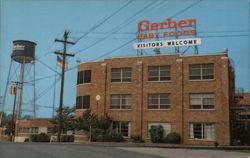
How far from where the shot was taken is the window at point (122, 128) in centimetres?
5050

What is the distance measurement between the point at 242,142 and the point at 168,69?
587 inches

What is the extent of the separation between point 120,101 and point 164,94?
6.17 metres

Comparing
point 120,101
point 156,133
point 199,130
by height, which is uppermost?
point 120,101

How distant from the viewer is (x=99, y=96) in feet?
172

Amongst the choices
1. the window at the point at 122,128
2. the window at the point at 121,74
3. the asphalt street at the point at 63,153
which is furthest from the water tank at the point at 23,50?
the asphalt street at the point at 63,153

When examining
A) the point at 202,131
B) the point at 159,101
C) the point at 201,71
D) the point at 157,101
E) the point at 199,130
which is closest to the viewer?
the point at 202,131

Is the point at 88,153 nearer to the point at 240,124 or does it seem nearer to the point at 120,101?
the point at 120,101

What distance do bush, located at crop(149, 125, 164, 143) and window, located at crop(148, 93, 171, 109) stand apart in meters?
2.76

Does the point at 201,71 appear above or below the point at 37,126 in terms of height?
above

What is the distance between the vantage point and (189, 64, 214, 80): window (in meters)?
47.4

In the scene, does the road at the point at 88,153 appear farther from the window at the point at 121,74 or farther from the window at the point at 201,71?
the window at the point at 121,74

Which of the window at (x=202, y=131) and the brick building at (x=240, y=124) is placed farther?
the brick building at (x=240, y=124)

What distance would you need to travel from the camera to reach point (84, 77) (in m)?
54.8

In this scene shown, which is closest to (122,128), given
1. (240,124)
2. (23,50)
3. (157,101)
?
(157,101)
